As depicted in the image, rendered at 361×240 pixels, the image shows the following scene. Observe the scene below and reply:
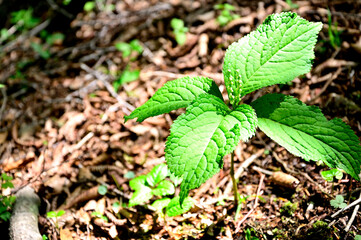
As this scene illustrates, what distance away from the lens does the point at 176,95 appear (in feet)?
5.44

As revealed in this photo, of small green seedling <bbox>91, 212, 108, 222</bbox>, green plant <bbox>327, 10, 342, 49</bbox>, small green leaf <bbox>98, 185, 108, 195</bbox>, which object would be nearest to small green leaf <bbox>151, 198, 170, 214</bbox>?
small green seedling <bbox>91, 212, 108, 222</bbox>

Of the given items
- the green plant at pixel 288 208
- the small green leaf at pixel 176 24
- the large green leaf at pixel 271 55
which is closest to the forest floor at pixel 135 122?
the green plant at pixel 288 208

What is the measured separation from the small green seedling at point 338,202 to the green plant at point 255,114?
446mm

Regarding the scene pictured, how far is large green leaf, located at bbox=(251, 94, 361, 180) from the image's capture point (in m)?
1.45

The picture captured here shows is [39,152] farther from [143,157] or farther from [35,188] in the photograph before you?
[143,157]

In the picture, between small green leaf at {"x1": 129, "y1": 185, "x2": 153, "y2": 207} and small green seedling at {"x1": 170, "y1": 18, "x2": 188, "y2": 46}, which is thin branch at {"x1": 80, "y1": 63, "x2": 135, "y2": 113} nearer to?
small green seedling at {"x1": 170, "y1": 18, "x2": 188, "y2": 46}

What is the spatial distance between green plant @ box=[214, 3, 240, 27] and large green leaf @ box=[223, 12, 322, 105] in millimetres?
1837

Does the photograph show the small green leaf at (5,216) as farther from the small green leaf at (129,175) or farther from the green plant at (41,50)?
the green plant at (41,50)

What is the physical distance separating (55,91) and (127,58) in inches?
40.7

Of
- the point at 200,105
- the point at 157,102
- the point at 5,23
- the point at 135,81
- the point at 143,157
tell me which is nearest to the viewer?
the point at 200,105

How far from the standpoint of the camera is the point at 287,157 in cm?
225

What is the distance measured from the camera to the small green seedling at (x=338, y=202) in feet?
5.79

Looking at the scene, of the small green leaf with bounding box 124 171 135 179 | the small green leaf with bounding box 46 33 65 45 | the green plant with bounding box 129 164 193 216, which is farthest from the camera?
the small green leaf with bounding box 46 33 65 45

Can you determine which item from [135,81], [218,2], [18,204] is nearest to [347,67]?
[218,2]
